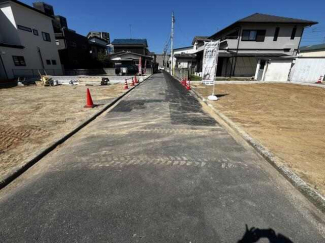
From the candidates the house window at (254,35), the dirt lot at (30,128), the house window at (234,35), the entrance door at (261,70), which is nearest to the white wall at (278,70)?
the entrance door at (261,70)

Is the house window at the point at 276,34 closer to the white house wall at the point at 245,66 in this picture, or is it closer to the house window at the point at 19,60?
the white house wall at the point at 245,66

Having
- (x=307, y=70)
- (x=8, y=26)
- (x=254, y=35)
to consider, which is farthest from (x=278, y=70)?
(x=8, y=26)

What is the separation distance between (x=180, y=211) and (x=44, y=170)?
2.60 m

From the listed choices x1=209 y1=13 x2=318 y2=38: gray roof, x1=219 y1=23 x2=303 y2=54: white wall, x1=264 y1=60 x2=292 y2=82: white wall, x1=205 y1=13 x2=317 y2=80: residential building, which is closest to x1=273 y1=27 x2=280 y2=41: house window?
x1=205 y1=13 x2=317 y2=80: residential building

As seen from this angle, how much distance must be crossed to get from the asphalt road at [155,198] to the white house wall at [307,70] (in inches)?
770

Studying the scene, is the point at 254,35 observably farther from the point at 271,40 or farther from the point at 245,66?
the point at 245,66

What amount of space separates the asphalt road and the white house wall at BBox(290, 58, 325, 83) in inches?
770

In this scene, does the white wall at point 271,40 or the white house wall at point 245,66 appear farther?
the white house wall at point 245,66

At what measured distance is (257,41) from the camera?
69.6 ft

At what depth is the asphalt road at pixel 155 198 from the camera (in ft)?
6.09

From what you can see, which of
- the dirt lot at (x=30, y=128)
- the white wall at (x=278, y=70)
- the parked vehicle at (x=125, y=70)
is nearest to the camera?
the dirt lot at (x=30, y=128)

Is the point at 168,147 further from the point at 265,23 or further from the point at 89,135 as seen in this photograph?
the point at 265,23

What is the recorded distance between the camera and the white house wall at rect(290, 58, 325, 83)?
16.5m

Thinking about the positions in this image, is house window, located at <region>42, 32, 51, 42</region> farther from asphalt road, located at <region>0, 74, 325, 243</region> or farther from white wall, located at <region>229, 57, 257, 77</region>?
asphalt road, located at <region>0, 74, 325, 243</region>
